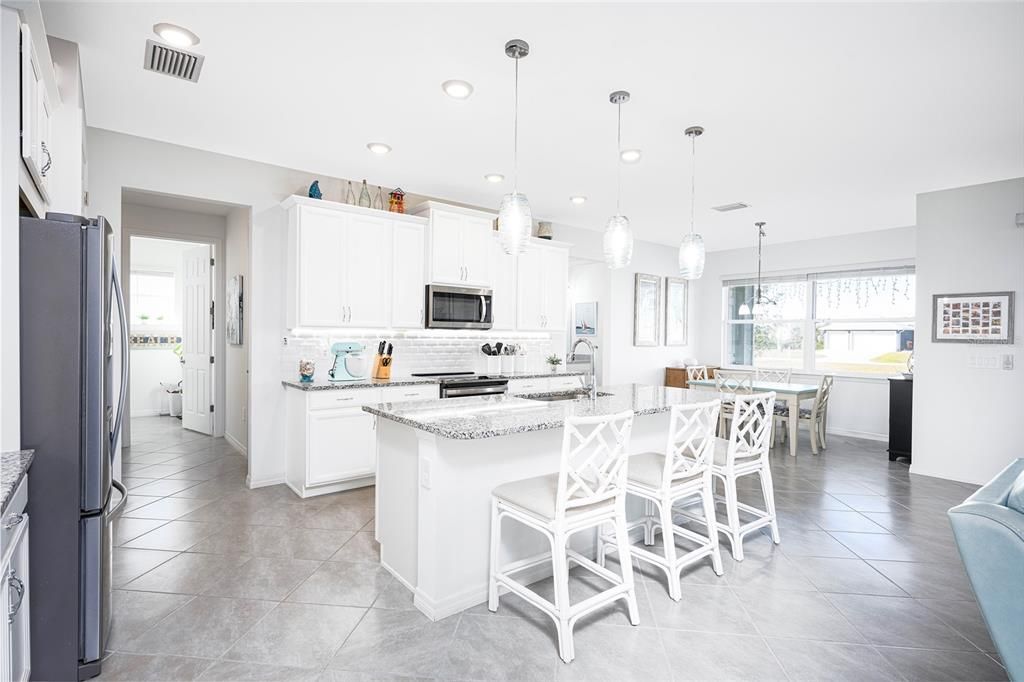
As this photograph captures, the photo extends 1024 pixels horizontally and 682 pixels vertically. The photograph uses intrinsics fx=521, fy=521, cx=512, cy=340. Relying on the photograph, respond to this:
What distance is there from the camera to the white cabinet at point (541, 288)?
220 inches

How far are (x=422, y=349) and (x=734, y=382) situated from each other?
11.6 feet

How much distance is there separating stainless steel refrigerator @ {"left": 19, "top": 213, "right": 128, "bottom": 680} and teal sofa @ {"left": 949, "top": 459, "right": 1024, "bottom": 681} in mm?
2929

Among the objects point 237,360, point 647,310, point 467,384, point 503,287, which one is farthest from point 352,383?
point 647,310

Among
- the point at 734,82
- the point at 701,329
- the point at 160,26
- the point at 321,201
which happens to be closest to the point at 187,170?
the point at 321,201

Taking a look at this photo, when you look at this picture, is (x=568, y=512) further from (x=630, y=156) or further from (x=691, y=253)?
(x=630, y=156)

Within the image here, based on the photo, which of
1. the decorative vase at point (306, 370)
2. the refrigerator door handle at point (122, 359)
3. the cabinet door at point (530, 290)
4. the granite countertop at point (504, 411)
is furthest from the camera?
the cabinet door at point (530, 290)

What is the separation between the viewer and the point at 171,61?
2.69 m

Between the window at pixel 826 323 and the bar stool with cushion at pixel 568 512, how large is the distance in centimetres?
542

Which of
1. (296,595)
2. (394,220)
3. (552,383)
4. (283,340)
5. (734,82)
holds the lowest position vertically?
(296,595)

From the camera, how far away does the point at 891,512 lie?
150 inches

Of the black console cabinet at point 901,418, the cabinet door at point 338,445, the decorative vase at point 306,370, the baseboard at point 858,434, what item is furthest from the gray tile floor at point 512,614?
the baseboard at point 858,434

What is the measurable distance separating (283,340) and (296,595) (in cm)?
242

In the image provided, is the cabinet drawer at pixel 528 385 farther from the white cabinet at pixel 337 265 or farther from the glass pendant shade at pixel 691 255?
the glass pendant shade at pixel 691 255

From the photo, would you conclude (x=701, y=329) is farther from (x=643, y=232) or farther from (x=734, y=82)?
(x=734, y=82)
